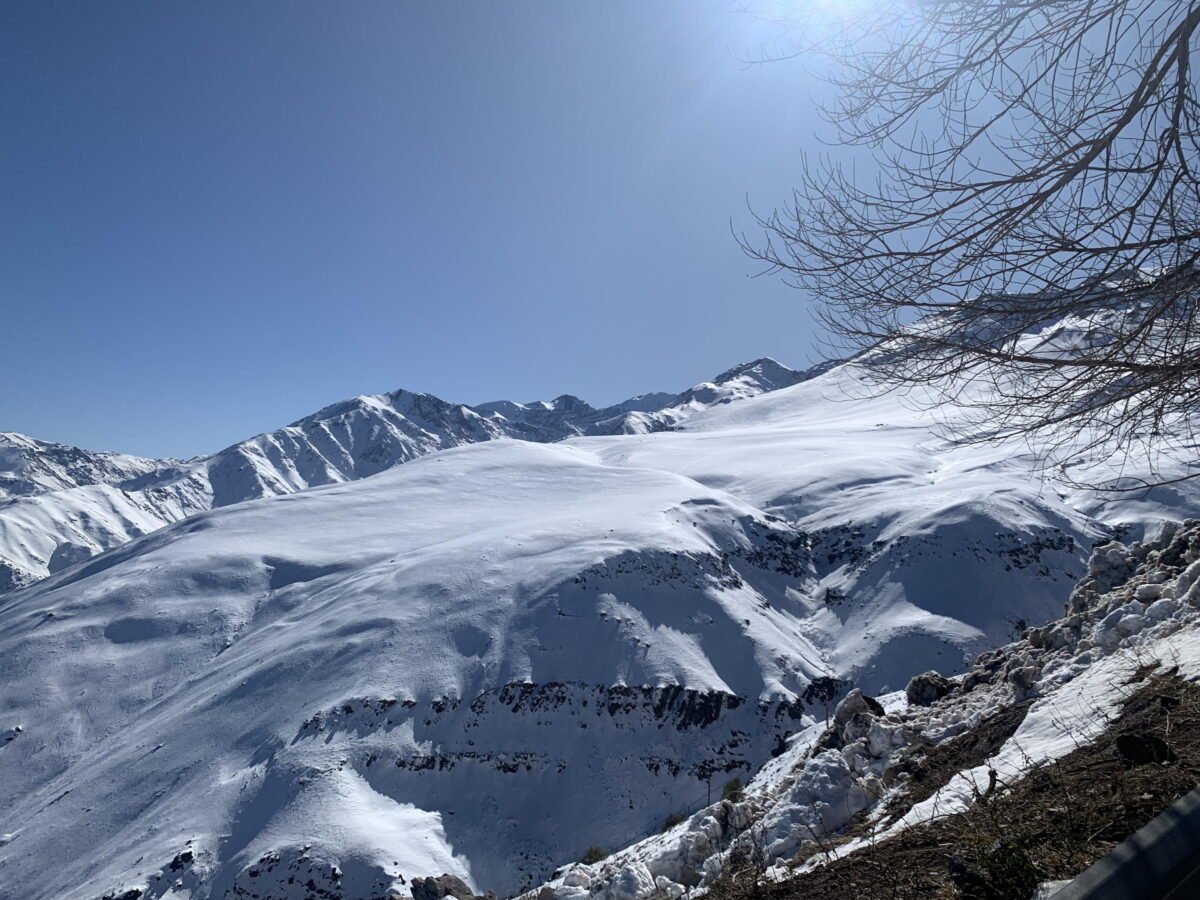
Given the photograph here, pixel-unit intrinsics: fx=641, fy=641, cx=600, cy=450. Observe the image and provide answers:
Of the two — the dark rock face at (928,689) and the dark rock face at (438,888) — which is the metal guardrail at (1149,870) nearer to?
the dark rock face at (928,689)

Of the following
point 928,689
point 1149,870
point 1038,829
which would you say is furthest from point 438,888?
point 1149,870

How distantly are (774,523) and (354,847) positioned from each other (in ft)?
A: 155

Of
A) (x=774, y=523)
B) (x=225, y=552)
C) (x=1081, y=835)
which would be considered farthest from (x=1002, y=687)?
(x=225, y=552)

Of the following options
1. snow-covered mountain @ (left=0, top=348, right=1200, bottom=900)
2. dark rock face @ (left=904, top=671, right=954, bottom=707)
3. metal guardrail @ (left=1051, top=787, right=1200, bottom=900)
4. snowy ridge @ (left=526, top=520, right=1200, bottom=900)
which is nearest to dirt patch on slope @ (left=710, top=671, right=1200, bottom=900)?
snowy ridge @ (left=526, top=520, right=1200, bottom=900)

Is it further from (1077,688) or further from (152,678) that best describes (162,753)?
(1077,688)

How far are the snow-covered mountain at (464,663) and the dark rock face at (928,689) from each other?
36.9 feet

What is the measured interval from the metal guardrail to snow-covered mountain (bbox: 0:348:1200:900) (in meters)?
21.2

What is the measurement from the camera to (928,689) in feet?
40.8

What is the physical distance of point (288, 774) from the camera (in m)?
33.6

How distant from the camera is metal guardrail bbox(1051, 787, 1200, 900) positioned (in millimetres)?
1881

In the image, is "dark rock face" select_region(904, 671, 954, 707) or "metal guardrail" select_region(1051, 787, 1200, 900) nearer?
"metal guardrail" select_region(1051, 787, 1200, 900)

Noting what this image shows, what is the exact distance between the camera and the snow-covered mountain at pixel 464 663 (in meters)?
31.7

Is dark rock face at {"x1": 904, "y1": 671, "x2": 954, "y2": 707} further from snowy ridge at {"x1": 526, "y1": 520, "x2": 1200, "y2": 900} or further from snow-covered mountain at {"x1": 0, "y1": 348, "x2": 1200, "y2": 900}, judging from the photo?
snow-covered mountain at {"x1": 0, "y1": 348, "x2": 1200, "y2": 900}

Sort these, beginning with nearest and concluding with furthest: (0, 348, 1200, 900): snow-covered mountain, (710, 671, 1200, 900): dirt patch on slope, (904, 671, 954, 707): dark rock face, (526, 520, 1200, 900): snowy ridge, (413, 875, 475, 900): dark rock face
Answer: (710, 671, 1200, 900): dirt patch on slope, (526, 520, 1200, 900): snowy ridge, (904, 671, 954, 707): dark rock face, (413, 875, 475, 900): dark rock face, (0, 348, 1200, 900): snow-covered mountain
